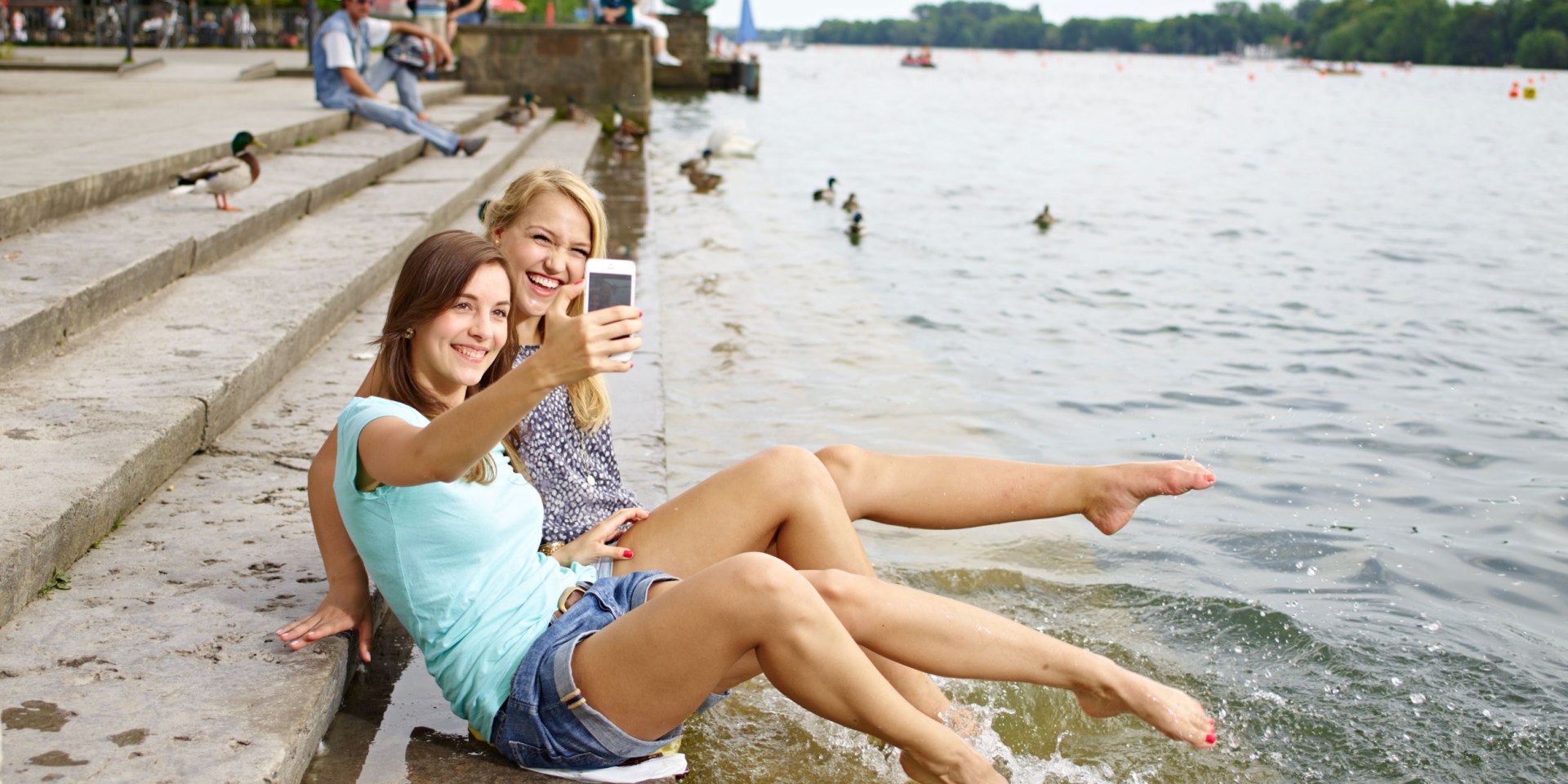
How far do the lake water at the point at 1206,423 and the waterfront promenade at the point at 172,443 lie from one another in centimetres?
87

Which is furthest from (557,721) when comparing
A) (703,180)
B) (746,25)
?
(746,25)

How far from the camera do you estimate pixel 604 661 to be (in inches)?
87.3

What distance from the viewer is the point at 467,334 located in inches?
92.4

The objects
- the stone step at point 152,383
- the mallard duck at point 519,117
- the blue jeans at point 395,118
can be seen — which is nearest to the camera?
the stone step at point 152,383

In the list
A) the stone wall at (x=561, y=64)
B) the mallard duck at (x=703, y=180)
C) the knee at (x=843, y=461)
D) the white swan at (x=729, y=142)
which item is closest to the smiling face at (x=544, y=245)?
the knee at (x=843, y=461)

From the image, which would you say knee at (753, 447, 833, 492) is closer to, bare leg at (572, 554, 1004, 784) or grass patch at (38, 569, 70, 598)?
bare leg at (572, 554, 1004, 784)

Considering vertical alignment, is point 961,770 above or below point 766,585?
below

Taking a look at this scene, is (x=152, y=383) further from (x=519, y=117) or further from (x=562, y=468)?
(x=519, y=117)

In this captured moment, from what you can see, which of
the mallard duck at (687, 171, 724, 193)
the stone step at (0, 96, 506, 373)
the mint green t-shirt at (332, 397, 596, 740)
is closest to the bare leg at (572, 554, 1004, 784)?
the mint green t-shirt at (332, 397, 596, 740)

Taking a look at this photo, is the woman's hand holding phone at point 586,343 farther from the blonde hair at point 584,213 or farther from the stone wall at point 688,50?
the stone wall at point 688,50

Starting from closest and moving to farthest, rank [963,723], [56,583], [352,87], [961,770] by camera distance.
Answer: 1. [961,770]
2. [56,583]
3. [963,723]
4. [352,87]

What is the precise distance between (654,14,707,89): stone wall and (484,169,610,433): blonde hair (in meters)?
36.7

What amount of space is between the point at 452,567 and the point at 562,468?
61 cm

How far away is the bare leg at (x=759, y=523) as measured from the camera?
2750mm
